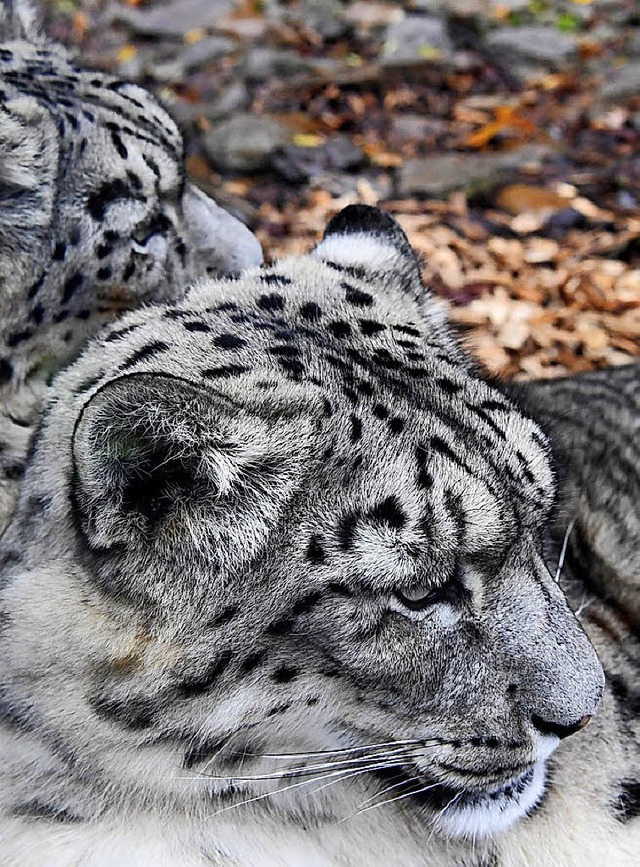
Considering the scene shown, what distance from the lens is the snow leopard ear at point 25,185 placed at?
3.62 m

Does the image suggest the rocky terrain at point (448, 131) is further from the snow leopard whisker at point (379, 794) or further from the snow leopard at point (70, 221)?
the snow leopard whisker at point (379, 794)

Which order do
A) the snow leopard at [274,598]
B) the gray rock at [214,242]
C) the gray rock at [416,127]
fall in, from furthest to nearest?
the gray rock at [416,127], the gray rock at [214,242], the snow leopard at [274,598]

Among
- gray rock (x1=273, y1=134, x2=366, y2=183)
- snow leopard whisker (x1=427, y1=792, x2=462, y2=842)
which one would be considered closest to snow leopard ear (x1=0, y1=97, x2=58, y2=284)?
snow leopard whisker (x1=427, y1=792, x2=462, y2=842)

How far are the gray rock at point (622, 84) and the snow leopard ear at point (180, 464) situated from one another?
25.0 ft

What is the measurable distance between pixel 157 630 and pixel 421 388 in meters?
0.84

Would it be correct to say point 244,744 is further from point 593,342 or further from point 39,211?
point 593,342

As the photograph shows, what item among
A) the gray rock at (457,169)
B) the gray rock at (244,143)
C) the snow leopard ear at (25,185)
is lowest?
the gray rock at (244,143)

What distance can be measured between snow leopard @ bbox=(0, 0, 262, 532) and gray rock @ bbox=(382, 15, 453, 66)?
6355 millimetres

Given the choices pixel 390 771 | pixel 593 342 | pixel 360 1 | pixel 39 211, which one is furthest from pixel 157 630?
pixel 360 1

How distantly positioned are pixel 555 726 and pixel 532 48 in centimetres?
911

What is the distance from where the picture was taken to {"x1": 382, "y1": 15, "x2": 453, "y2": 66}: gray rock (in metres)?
9.97

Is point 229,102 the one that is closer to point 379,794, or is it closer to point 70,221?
point 70,221

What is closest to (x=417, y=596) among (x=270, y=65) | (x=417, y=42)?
(x=270, y=65)

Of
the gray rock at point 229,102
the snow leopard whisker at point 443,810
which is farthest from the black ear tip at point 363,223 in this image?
the gray rock at point 229,102
